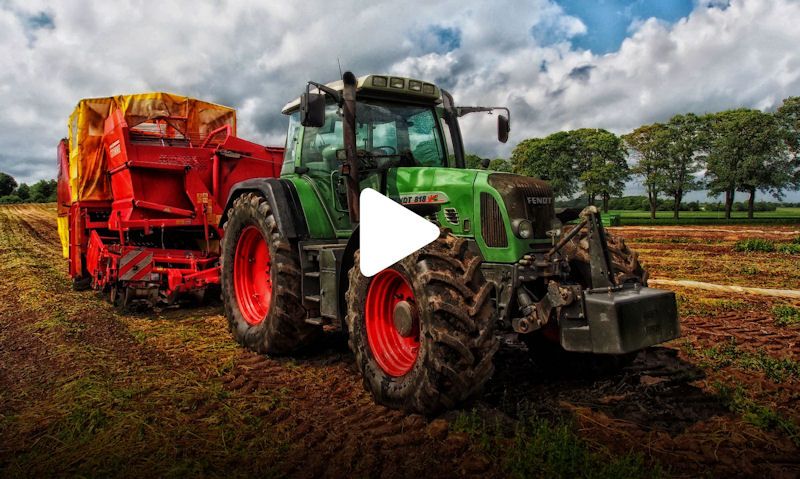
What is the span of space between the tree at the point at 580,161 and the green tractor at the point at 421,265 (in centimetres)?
4693

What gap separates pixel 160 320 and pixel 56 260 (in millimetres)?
9668

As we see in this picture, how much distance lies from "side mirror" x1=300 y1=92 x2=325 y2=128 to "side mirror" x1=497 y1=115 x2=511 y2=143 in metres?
1.95

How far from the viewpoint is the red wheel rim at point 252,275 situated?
6535 millimetres

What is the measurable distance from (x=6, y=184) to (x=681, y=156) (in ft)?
267

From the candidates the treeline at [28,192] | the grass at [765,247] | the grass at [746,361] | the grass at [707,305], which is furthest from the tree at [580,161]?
the treeline at [28,192]

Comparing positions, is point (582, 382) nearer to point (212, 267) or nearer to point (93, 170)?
point (212, 267)

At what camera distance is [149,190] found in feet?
27.3

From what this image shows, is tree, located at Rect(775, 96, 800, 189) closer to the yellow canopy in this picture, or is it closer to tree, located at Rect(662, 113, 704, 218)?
tree, located at Rect(662, 113, 704, 218)

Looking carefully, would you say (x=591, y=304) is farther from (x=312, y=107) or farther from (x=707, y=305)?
(x=707, y=305)

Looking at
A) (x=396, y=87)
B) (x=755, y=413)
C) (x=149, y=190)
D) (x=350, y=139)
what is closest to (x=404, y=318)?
(x=350, y=139)

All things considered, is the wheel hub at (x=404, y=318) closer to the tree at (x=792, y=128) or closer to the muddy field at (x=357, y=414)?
the muddy field at (x=357, y=414)

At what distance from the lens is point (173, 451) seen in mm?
3627

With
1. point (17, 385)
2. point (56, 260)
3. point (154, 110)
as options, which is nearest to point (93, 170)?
point (154, 110)

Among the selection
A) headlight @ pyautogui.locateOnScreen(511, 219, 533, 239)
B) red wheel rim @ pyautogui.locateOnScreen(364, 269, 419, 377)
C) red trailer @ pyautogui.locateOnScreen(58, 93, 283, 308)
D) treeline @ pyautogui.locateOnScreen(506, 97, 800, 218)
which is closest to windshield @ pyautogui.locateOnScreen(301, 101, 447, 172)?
red wheel rim @ pyautogui.locateOnScreen(364, 269, 419, 377)
